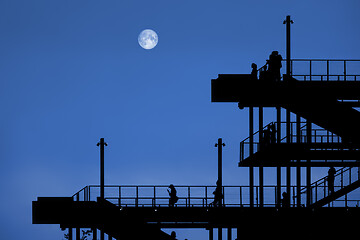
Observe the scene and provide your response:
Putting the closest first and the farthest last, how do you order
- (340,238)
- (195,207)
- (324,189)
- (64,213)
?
(340,238) → (64,213) → (195,207) → (324,189)

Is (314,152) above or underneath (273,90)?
underneath

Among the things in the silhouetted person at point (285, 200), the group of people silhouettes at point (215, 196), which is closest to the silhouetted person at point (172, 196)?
the group of people silhouettes at point (215, 196)

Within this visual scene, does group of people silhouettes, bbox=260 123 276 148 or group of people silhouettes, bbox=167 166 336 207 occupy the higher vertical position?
group of people silhouettes, bbox=260 123 276 148

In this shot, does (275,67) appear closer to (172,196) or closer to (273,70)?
(273,70)

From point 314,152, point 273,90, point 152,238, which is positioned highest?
point 273,90

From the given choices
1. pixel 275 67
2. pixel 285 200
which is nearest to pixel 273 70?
pixel 275 67

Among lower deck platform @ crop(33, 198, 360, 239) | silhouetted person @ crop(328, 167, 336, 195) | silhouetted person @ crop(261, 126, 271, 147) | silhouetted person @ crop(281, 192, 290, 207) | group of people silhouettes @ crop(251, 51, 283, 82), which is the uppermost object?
group of people silhouettes @ crop(251, 51, 283, 82)

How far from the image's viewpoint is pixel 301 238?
120ft

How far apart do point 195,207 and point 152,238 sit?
17.2 ft

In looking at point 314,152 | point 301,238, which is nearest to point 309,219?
point 301,238

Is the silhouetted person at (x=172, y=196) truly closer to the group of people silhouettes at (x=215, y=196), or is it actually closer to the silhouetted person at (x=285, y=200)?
the group of people silhouettes at (x=215, y=196)

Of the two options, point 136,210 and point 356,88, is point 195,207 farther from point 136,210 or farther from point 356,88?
point 356,88

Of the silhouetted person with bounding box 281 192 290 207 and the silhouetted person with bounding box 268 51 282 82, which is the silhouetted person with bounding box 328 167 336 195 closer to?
the silhouetted person with bounding box 281 192 290 207

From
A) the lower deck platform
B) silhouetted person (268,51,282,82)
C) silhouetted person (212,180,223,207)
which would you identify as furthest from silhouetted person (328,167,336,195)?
silhouetted person (268,51,282,82)
